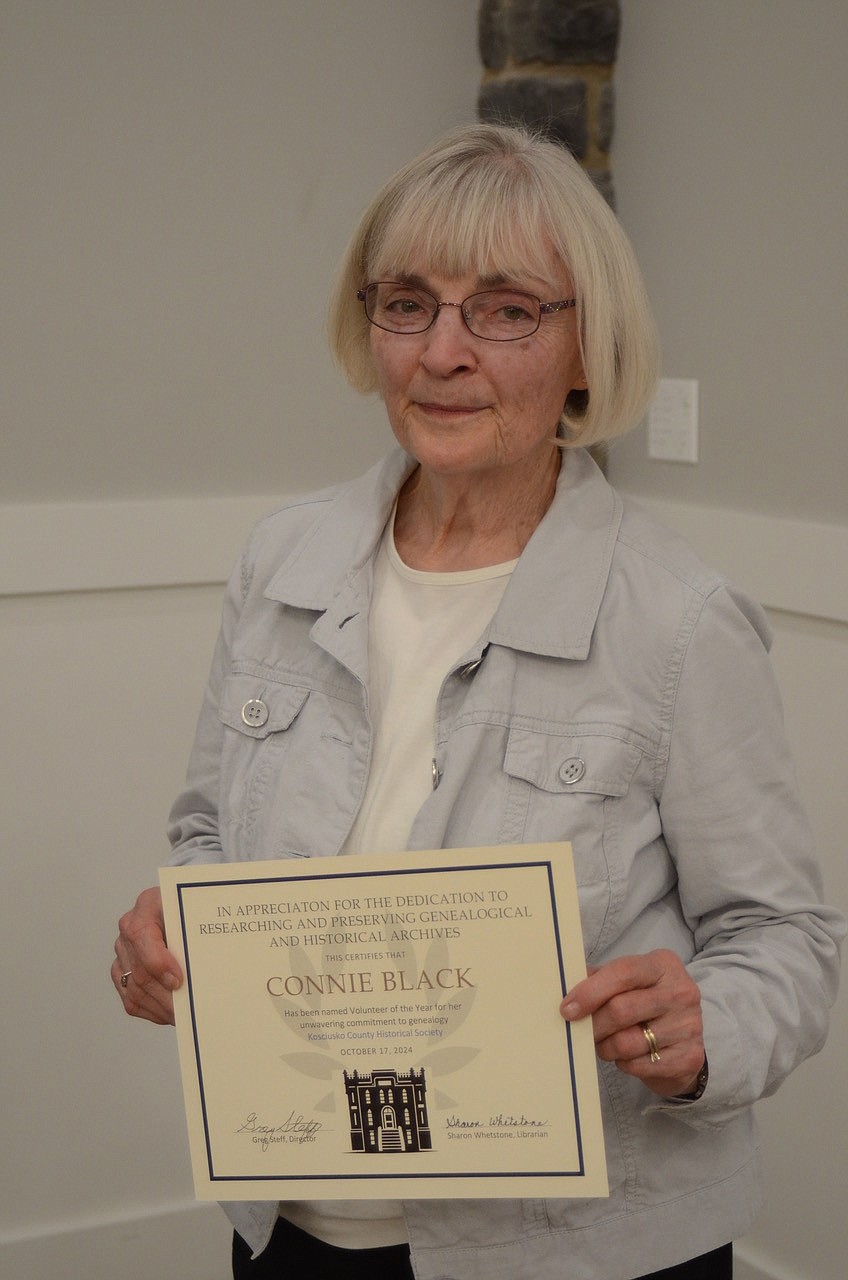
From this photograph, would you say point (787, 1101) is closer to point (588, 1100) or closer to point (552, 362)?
point (588, 1100)

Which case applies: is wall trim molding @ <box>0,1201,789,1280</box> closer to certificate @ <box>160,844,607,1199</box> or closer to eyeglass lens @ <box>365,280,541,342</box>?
certificate @ <box>160,844,607,1199</box>

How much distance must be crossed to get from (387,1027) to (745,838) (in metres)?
0.37

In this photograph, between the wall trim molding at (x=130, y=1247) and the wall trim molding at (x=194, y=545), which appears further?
the wall trim molding at (x=130, y=1247)

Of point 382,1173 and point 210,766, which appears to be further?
point 210,766

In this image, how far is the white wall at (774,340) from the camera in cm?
222

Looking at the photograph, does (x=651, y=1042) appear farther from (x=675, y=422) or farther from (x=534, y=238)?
(x=675, y=422)

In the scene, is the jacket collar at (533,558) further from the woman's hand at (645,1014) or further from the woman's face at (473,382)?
the woman's hand at (645,1014)

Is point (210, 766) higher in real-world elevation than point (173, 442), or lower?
lower

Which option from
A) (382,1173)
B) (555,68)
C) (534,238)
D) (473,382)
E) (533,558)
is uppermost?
(555,68)

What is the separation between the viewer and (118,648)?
2.62m

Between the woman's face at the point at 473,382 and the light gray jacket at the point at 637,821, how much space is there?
102 mm

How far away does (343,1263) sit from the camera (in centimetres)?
136

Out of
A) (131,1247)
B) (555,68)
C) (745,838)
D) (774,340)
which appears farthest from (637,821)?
(131,1247)

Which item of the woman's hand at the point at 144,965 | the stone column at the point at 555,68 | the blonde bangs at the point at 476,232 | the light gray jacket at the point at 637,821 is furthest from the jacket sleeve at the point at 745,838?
the stone column at the point at 555,68
